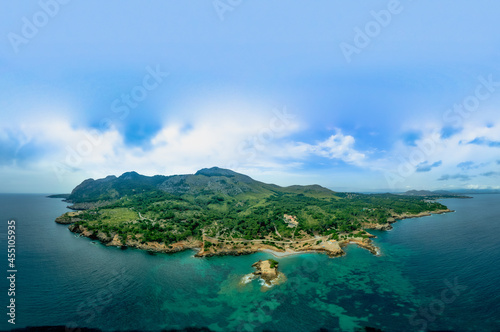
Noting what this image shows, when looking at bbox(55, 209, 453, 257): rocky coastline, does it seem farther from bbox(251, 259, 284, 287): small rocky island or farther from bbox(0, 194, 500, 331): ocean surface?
bbox(251, 259, 284, 287): small rocky island

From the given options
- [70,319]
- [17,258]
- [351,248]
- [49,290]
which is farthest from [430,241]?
[17,258]

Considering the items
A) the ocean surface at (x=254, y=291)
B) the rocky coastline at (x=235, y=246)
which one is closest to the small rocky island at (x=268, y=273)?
the ocean surface at (x=254, y=291)

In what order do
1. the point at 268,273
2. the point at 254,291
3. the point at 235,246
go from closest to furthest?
the point at 254,291, the point at 268,273, the point at 235,246

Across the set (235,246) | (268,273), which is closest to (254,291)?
(268,273)

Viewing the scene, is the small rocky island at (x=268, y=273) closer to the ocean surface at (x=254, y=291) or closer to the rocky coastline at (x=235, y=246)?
the ocean surface at (x=254, y=291)

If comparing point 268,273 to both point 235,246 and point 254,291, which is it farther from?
point 235,246

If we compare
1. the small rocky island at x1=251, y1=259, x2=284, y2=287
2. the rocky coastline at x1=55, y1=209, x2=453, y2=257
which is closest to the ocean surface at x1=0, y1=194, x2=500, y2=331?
the small rocky island at x1=251, y1=259, x2=284, y2=287

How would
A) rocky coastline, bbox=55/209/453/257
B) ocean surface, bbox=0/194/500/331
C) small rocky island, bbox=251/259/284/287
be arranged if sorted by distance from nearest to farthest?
1. ocean surface, bbox=0/194/500/331
2. small rocky island, bbox=251/259/284/287
3. rocky coastline, bbox=55/209/453/257

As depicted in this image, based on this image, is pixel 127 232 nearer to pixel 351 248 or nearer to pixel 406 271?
pixel 351 248
